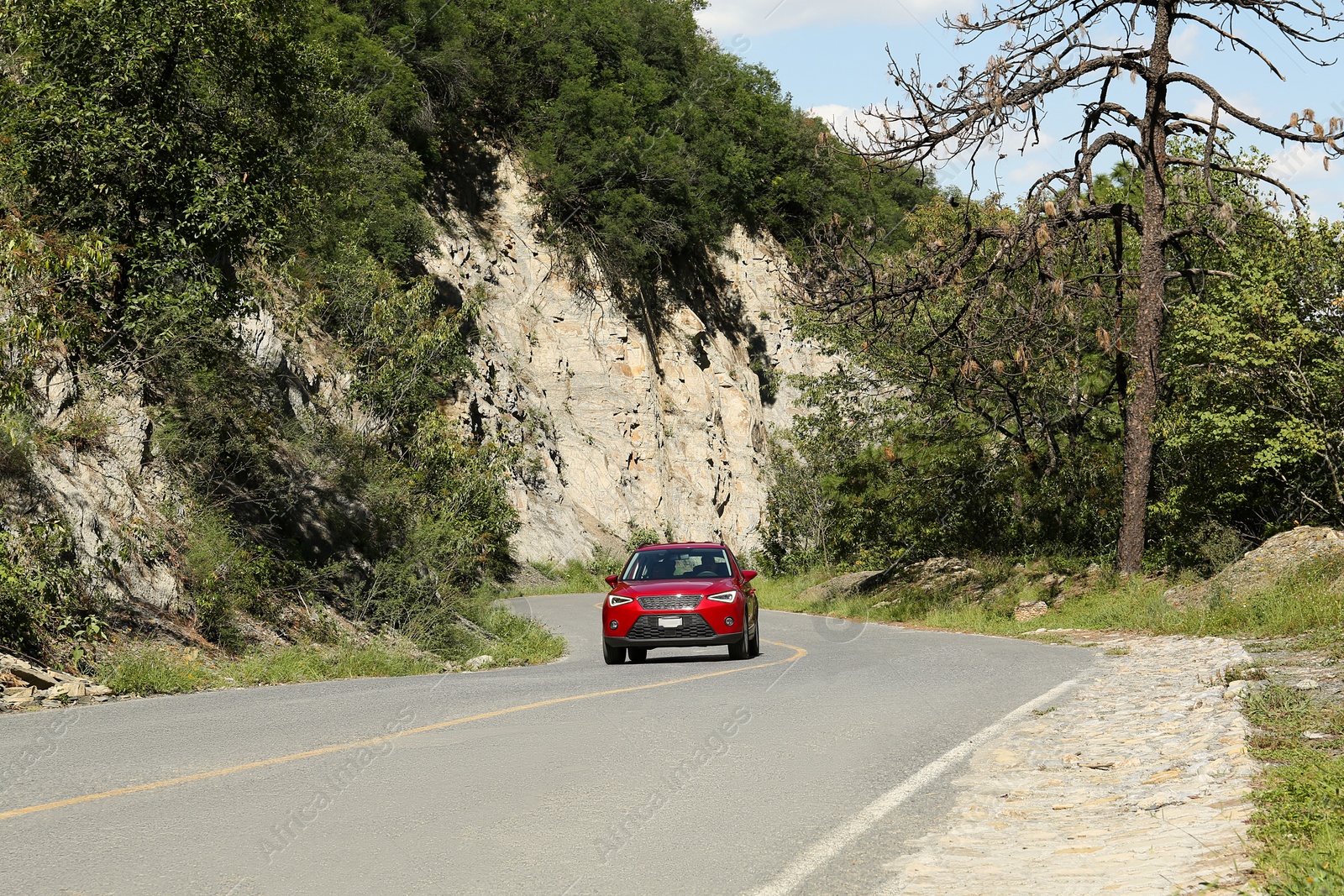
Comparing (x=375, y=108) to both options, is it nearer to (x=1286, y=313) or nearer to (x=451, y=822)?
(x=1286, y=313)

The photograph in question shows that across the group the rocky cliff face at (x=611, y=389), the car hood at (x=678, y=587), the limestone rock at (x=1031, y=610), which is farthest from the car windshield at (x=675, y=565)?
→ the rocky cliff face at (x=611, y=389)

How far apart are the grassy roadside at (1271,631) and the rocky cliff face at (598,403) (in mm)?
13755

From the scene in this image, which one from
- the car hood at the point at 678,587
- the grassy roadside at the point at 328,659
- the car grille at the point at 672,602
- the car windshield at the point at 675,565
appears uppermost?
the car windshield at the point at 675,565

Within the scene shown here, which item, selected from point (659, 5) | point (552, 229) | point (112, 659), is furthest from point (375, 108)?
point (112, 659)

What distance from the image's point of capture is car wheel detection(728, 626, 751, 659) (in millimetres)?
16047

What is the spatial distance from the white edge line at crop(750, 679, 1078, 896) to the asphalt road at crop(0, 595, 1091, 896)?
0.06 ft

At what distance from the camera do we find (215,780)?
23.4 ft

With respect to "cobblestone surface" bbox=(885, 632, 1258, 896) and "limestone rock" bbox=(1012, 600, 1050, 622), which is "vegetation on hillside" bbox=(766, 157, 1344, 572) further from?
"cobblestone surface" bbox=(885, 632, 1258, 896)

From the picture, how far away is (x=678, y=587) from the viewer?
1577 cm

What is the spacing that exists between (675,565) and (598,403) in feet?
117

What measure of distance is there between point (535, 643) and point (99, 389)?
26.8 feet

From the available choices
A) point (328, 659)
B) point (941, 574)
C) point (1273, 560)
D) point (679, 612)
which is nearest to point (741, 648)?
point (679, 612)

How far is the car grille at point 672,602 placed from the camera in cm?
1559

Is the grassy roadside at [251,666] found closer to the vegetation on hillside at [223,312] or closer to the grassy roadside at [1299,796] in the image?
the vegetation on hillside at [223,312]
